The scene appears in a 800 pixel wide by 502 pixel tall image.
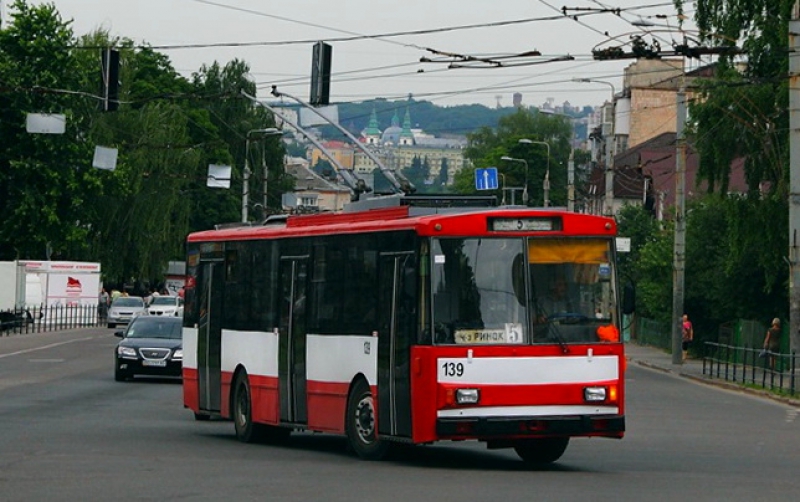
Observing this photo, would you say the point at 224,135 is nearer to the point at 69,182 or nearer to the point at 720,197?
the point at 69,182

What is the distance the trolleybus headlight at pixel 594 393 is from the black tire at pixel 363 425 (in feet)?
6.86

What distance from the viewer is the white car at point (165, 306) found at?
73.9 meters

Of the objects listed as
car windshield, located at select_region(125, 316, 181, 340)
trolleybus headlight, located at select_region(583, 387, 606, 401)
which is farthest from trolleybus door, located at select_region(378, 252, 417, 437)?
car windshield, located at select_region(125, 316, 181, 340)

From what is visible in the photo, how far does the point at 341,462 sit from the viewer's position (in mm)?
18453

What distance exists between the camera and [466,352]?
17453 millimetres

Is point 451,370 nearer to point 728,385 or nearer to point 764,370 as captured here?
point 764,370

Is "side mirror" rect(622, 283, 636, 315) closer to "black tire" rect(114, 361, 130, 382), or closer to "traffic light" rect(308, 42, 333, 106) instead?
"traffic light" rect(308, 42, 333, 106)

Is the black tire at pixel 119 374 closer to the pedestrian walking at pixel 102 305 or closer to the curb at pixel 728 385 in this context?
the curb at pixel 728 385

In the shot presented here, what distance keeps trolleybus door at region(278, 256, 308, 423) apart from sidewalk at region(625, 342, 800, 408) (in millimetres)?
15846

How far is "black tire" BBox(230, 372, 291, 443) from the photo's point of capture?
22078 mm

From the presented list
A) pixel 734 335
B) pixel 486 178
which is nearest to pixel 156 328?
pixel 734 335

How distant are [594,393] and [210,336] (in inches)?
285

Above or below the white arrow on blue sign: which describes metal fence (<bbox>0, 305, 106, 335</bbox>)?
below

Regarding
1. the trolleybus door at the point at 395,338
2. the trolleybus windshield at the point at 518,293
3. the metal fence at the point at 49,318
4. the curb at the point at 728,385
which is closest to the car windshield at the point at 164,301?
the metal fence at the point at 49,318
